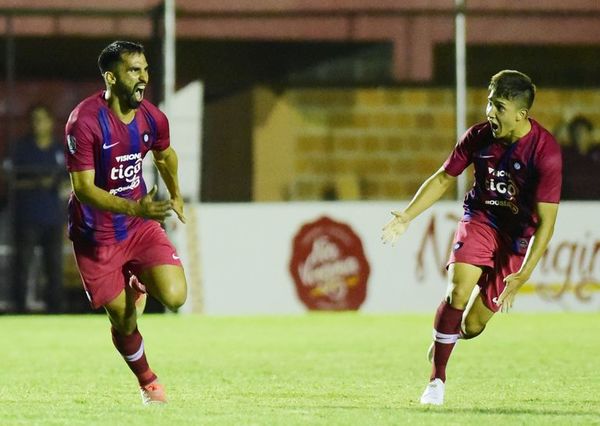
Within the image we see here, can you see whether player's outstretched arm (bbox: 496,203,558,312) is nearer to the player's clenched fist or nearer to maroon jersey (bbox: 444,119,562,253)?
maroon jersey (bbox: 444,119,562,253)

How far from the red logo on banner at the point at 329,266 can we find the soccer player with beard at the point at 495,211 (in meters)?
7.45

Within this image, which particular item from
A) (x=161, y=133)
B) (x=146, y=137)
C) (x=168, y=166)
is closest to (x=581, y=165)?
(x=168, y=166)

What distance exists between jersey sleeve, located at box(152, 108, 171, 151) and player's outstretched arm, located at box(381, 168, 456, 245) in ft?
3.96

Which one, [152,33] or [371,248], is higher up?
[152,33]

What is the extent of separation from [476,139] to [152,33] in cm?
893

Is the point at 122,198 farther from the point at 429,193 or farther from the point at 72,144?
the point at 429,193

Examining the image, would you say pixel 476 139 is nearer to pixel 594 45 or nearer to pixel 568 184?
pixel 568 184

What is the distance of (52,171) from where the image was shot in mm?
17062

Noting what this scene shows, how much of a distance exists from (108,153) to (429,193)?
165cm

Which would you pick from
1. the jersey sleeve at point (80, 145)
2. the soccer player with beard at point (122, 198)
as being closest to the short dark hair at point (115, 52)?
the soccer player with beard at point (122, 198)

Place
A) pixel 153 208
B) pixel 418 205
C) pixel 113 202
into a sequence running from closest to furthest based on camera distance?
pixel 153 208
pixel 113 202
pixel 418 205

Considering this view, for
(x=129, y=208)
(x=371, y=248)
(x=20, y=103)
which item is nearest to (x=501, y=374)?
(x=129, y=208)

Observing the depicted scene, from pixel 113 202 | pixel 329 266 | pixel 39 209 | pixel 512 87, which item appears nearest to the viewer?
pixel 113 202

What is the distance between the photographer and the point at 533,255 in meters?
8.27
